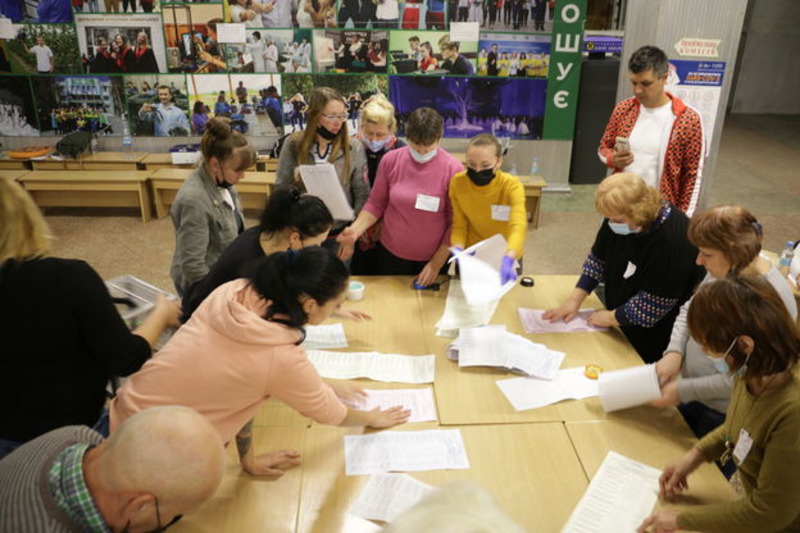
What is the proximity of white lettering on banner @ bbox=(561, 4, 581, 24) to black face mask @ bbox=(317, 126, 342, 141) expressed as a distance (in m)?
3.94

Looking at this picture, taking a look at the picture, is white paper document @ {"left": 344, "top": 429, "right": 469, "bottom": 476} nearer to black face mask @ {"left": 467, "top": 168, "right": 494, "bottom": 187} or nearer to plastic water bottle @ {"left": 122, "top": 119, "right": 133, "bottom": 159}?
black face mask @ {"left": 467, "top": 168, "right": 494, "bottom": 187}

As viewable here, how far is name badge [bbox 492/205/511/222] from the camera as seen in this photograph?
2988 millimetres

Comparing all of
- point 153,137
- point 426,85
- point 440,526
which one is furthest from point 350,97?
point 440,526

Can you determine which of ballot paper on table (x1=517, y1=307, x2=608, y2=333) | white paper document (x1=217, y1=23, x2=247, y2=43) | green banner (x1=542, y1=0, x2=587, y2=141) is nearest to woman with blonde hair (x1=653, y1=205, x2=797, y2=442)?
ballot paper on table (x1=517, y1=307, x2=608, y2=333)

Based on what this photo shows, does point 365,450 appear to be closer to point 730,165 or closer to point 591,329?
point 591,329

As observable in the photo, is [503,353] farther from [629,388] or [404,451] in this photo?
[404,451]

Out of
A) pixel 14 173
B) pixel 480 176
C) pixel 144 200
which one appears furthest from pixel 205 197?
pixel 14 173

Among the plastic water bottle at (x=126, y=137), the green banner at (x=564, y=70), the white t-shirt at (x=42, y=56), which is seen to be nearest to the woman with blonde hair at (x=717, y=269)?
the green banner at (x=564, y=70)

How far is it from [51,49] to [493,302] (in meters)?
5.77

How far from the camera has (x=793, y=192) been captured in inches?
292

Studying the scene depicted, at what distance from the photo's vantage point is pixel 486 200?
3008 millimetres

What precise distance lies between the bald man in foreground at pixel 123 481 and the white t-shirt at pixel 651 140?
10.4 ft

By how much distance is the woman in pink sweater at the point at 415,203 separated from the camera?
310 cm

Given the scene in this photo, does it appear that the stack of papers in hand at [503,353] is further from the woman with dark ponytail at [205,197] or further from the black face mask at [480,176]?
the woman with dark ponytail at [205,197]
